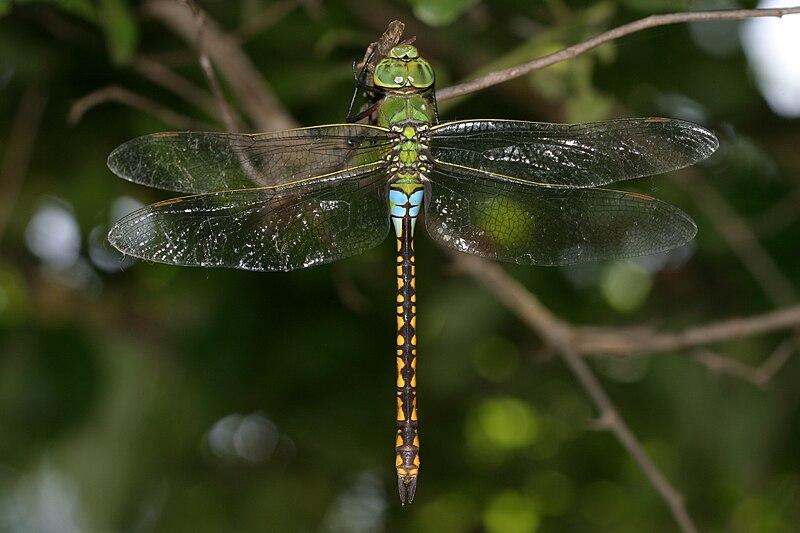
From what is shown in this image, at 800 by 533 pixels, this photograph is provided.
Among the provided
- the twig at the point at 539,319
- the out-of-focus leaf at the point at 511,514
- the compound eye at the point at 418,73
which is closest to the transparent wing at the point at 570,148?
the compound eye at the point at 418,73

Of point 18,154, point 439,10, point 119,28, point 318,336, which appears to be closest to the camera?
A: point 439,10

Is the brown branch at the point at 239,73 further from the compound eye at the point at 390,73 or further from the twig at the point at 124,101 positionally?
the compound eye at the point at 390,73

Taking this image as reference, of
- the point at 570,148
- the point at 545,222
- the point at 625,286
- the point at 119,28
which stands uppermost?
the point at 119,28

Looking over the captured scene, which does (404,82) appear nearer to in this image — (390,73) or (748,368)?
(390,73)

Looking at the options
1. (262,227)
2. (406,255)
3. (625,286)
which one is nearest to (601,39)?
(406,255)

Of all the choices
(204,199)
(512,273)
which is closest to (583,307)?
(512,273)

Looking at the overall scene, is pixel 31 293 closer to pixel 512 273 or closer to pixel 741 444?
pixel 512 273

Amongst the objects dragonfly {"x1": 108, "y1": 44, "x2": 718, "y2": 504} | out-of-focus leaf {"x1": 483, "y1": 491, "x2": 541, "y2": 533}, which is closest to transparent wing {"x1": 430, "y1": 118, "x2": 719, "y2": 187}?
dragonfly {"x1": 108, "y1": 44, "x2": 718, "y2": 504}
